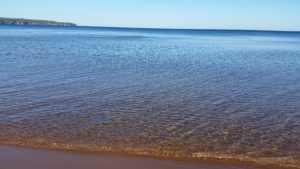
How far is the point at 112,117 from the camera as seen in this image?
1345 centimetres

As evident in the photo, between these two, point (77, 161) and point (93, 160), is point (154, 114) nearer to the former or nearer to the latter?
point (93, 160)

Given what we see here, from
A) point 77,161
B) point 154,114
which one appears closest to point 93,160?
point 77,161

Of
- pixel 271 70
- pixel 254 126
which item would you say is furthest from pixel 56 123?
pixel 271 70

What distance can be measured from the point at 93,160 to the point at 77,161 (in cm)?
37

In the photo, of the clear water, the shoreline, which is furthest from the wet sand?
the clear water

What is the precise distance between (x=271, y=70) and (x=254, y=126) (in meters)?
16.9

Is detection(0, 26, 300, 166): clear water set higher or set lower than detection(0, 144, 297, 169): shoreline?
higher

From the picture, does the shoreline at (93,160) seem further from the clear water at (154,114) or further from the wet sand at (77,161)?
the clear water at (154,114)

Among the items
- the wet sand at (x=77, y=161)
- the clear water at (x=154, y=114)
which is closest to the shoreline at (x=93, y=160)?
the wet sand at (x=77, y=161)

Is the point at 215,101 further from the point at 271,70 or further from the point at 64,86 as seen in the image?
the point at 271,70

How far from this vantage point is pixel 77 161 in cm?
927

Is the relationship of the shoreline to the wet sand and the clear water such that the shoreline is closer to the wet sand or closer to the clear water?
the wet sand

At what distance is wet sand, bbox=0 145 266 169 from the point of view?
8.90m

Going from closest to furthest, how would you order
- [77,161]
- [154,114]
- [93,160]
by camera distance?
[77,161]
[93,160]
[154,114]
